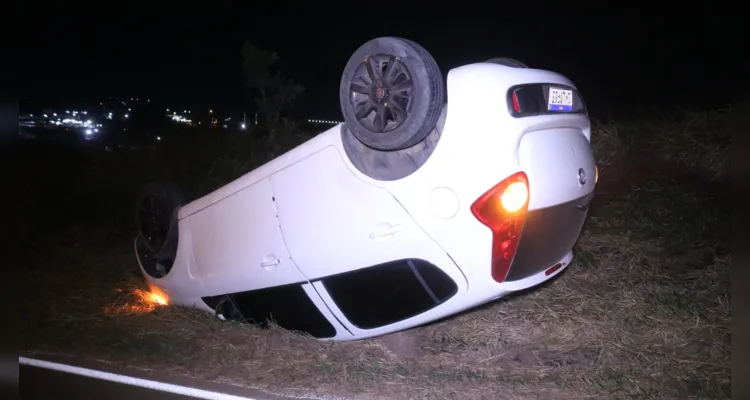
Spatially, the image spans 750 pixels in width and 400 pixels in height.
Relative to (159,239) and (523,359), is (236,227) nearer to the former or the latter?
(159,239)

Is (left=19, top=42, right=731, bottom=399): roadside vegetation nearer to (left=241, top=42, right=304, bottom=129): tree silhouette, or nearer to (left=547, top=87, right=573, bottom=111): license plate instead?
(left=547, top=87, right=573, bottom=111): license plate

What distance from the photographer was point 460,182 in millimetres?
3406

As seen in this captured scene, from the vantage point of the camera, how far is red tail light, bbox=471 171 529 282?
3348 millimetres

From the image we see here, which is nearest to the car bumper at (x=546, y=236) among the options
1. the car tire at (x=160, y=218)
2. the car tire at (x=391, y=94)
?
the car tire at (x=391, y=94)

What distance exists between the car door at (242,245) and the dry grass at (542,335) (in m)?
0.54

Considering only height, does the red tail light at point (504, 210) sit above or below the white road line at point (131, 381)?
above

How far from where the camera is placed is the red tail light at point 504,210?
3348 mm

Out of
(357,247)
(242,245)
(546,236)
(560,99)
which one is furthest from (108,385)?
(560,99)

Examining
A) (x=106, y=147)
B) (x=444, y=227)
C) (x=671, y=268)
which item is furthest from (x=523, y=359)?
(x=106, y=147)

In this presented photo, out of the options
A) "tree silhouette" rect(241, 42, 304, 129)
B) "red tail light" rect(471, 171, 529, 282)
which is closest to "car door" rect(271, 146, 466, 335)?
"red tail light" rect(471, 171, 529, 282)

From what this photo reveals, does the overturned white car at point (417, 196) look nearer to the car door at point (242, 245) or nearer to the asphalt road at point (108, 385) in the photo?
the car door at point (242, 245)

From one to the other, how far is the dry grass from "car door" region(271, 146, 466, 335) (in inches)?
22.8

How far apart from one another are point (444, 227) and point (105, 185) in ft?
39.5

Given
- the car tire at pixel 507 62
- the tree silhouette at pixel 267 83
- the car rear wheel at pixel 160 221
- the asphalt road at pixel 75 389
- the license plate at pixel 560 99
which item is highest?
the tree silhouette at pixel 267 83
